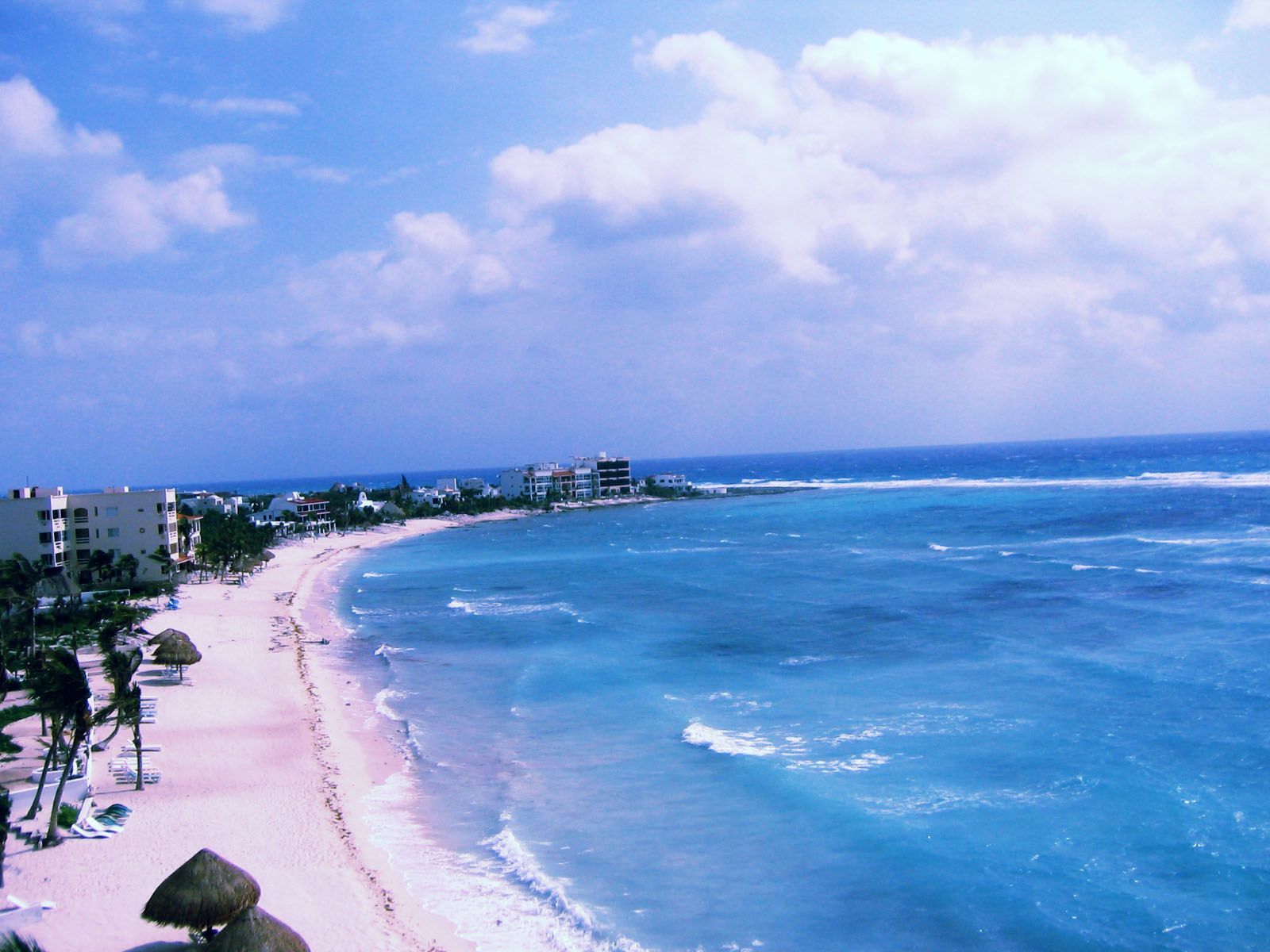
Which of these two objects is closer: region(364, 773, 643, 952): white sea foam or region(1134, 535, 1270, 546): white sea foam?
region(364, 773, 643, 952): white sea foam

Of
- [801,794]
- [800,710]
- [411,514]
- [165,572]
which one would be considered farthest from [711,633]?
[411,514]

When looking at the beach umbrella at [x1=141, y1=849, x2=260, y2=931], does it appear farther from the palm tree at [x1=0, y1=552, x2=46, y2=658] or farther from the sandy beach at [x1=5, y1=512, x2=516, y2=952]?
the palm tree at [x1=0, y1=552, x2=46, y2=658]

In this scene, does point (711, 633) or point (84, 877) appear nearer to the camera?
point (84, 877)

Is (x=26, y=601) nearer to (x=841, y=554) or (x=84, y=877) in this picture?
(x=84, y=877)

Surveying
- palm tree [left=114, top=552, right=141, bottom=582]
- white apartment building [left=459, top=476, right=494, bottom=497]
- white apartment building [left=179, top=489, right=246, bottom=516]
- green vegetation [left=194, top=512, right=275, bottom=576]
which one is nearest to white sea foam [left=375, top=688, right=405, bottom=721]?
palm tree [left=114, top=552, right=141, bottom=582]

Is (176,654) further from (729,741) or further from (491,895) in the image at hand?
(491,895)

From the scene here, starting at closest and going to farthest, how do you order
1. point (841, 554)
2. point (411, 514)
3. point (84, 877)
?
point (84, 877) → point (841, 554) → point (411, 514)

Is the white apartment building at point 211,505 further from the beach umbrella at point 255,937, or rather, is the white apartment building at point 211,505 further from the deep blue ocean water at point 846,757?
the beach umbrella at point 255,937
